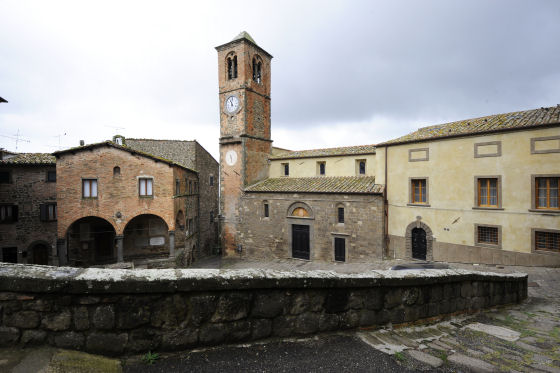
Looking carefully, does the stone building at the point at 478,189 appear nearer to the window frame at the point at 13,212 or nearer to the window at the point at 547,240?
the window at the point at 547,240

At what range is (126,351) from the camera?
2.55m

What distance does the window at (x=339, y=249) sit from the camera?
1897 cm

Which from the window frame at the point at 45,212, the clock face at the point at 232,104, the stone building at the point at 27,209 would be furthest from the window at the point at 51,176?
the clock face at the point at 232,104

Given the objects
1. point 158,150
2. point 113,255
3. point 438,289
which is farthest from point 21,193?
point 438,289

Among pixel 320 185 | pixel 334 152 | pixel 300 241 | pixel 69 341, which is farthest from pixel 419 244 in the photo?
pixel 69 341

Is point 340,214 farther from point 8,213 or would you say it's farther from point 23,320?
point 8,213

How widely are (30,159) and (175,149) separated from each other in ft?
34.6

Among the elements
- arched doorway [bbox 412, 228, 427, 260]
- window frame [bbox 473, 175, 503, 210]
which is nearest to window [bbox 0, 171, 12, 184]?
arched doorway [bbox 412, 228, 427, 260]

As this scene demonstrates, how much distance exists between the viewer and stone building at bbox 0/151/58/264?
2109 cm

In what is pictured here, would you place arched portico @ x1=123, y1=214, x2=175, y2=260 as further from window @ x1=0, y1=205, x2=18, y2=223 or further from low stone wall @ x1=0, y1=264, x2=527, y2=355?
low stone wall @ x1=0, y1=264, x2=527, y2=355

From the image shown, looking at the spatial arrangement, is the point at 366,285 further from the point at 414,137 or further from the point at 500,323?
the point at 414,137

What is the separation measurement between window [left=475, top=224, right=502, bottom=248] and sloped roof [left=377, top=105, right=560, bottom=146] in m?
4.86

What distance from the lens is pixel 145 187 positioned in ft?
59.4

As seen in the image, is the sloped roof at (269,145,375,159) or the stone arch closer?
the stone arch
